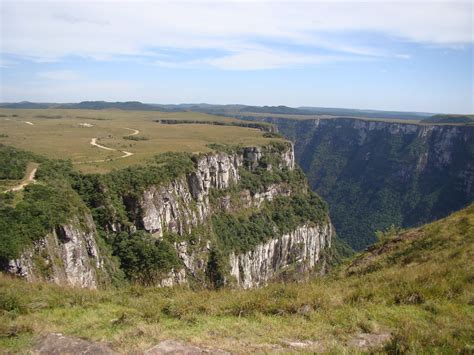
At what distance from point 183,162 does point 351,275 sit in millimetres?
61094

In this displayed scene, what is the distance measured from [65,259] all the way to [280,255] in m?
68.0

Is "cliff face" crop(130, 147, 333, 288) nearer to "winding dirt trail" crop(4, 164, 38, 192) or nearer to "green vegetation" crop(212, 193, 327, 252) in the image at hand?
"green vegetation" crop(212, 193, 327, 252)

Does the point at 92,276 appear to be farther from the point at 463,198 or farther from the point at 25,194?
the point at 463,198

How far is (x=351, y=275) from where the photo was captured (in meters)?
16.9

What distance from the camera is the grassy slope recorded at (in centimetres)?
991

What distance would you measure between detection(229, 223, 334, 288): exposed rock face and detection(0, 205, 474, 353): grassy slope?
6704cm

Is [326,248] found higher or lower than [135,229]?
lower

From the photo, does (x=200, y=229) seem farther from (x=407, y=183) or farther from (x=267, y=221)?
(x=407, y=183)

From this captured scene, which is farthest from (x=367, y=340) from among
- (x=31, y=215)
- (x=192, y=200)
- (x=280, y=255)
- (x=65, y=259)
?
(x=280, y=255)

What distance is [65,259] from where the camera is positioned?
38062 millimetres

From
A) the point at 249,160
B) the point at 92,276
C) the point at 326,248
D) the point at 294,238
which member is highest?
the point at 249,160

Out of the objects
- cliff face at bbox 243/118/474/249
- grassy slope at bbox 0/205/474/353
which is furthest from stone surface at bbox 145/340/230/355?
cliff face at bbox 243/118/474/249

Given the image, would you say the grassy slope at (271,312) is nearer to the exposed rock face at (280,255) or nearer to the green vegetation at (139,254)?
the green vegetation at (139,254)

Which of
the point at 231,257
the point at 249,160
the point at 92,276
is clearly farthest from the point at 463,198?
the point at 92,276
